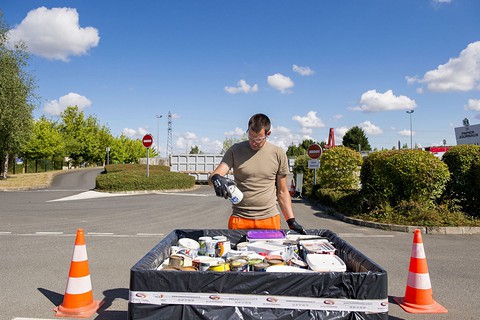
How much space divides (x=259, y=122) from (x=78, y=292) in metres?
2.68

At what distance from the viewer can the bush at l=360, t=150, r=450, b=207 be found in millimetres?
9883

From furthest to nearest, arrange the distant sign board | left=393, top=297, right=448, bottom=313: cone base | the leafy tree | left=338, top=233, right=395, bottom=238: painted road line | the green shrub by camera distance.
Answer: the leafy tree, the distant sign board, the green shrub, left=338, top=233, right=395, bottom=238: painted road line, left=393, top=297, right=448, bottom=313: cone base

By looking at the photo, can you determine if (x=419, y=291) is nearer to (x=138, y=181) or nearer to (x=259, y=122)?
(x=259, y=122)

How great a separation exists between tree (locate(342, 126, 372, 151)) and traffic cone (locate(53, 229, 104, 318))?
227 ft

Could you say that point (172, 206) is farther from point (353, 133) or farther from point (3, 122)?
point (353, 133)

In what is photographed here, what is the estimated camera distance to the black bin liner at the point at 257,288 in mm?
2205

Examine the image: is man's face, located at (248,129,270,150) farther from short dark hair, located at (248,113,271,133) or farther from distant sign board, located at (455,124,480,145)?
distant sign board, located at (455,124,480,145)

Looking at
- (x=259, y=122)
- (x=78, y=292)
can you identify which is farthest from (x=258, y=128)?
(x=78, y=292)

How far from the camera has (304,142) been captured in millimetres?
88250

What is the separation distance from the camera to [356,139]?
69500 millimetres

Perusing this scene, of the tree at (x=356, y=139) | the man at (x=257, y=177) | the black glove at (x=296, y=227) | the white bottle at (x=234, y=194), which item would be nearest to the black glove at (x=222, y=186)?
the white bottle at (x=234, y=194)

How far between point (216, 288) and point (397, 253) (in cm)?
550

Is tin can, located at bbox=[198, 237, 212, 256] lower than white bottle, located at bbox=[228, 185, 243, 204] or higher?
lower

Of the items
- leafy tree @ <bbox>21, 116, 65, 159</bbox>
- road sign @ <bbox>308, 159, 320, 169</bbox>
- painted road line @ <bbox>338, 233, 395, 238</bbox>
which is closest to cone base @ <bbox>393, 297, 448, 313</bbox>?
painted road line @ <bbox>338, 233, 395, 238</bbox>
